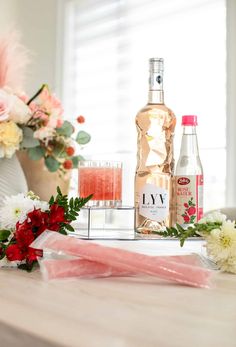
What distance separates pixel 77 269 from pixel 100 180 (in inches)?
→ 19.8

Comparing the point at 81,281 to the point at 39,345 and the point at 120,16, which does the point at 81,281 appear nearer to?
the point at 39,345

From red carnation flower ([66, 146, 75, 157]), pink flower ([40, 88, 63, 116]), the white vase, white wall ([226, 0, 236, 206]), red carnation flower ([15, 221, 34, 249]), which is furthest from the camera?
white wall ([226, 0, 236, 206])

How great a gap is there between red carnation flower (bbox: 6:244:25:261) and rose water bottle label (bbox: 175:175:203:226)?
0.40 metres

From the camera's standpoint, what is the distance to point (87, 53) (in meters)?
3.66

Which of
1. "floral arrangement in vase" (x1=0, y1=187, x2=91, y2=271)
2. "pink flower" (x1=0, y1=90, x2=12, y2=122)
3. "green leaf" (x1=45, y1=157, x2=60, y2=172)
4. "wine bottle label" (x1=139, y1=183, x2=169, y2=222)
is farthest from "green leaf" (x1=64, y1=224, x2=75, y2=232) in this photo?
"green leaf" (x1=45, y1=157, x2=60, y2=172)

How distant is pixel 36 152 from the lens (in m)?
1.66

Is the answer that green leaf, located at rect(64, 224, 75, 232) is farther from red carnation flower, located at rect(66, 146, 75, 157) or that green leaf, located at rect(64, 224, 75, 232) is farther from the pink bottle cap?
red carnation flower, located at rect(66, 146, 75, 157)

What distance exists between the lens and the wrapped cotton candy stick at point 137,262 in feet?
1.91

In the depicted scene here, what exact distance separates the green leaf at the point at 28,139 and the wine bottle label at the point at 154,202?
69 cm

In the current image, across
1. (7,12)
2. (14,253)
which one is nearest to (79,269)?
(14,253)

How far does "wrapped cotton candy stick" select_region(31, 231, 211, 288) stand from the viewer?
0.58m

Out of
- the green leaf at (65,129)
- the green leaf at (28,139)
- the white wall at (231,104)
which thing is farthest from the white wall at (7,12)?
the green leaf at (28,139)

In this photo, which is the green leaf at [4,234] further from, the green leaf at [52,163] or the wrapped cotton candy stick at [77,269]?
the green leaf at [52,163]

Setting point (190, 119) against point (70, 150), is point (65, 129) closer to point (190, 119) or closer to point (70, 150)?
point (70, 150)
